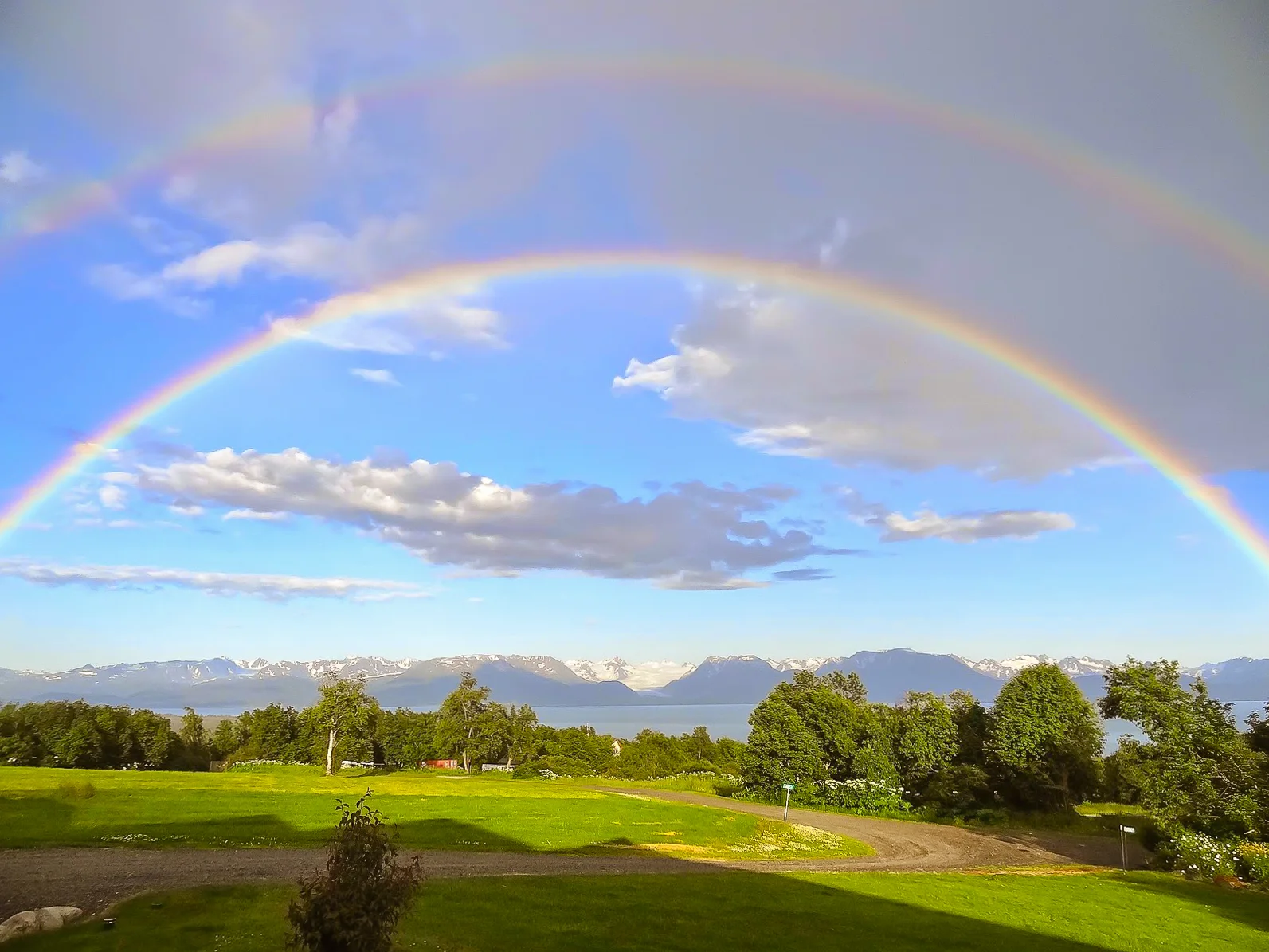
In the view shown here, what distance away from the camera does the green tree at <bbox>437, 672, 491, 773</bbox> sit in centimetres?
8656

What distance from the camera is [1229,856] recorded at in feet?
99.4

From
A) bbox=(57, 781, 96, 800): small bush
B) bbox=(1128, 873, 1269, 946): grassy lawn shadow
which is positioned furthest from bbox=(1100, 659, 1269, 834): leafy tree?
bbox=(57, 781, 96, 800): small bush

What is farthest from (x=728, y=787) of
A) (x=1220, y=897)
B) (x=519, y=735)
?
(x=1220, y=897)

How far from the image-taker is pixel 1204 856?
30875mm

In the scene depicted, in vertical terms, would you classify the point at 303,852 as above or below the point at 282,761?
above

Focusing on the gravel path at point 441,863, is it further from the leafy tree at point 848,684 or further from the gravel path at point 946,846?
the leafy tree at point 848,684

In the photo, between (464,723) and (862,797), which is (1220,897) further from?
(464,723)

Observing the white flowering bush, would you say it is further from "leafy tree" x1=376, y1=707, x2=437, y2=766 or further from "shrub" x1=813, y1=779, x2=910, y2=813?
"leafy tree" x1=376, y1=707, x2=437, y2=766

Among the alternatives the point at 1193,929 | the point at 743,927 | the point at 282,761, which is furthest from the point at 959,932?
the point at 282,761

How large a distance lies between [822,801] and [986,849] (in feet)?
62.0

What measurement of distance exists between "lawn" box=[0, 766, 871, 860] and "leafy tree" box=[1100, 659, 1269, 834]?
45.6 feet

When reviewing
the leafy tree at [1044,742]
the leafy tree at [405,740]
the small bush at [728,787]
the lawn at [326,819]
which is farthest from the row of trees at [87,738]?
the leafy tree at [1044,742]

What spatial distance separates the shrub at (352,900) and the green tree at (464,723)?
78.8 metres

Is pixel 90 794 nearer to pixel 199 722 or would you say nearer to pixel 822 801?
pixel 822 801
